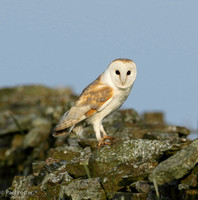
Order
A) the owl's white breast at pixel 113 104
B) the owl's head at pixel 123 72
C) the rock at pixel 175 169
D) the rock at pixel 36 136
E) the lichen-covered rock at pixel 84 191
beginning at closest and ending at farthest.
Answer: the rock at pixel 175 169 < the lichen-covered rock at pixel 84 191 < the owl's head at pixel 123 72 < the owl's white breast at pixel 113 104 < the rock at pixel 36 136

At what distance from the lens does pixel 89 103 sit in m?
11.0

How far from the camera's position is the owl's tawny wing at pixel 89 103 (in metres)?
10.6

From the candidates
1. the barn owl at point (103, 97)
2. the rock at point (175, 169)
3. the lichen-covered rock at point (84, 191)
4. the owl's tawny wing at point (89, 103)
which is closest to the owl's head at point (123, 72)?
the barn owl at point (103, 97)

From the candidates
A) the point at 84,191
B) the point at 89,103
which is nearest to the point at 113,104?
the point at 89,103

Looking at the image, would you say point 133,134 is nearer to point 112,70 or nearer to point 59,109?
point 112,70

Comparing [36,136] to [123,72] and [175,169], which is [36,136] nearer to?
[123,72]

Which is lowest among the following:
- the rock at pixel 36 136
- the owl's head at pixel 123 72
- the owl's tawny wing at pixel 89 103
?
the rock at pixel 36 136

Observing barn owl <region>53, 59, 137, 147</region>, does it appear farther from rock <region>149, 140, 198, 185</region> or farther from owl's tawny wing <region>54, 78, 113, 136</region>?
rock <region>149, 140, 198, 185</region>

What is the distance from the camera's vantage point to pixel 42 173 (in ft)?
33.8

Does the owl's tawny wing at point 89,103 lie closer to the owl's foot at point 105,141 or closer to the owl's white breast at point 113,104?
the owl's white breast at point 113,104

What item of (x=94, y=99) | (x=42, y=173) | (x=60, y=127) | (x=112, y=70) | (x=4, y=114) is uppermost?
(x=112, y=70)

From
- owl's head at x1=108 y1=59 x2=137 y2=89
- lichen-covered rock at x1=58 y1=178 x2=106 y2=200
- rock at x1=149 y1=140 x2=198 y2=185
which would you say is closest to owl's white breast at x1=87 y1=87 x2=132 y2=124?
owl's head at x1=108 y1=59 x2=137 y2=89

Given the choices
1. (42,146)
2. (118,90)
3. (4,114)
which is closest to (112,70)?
(118,90)

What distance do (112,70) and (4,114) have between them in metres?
15.6
